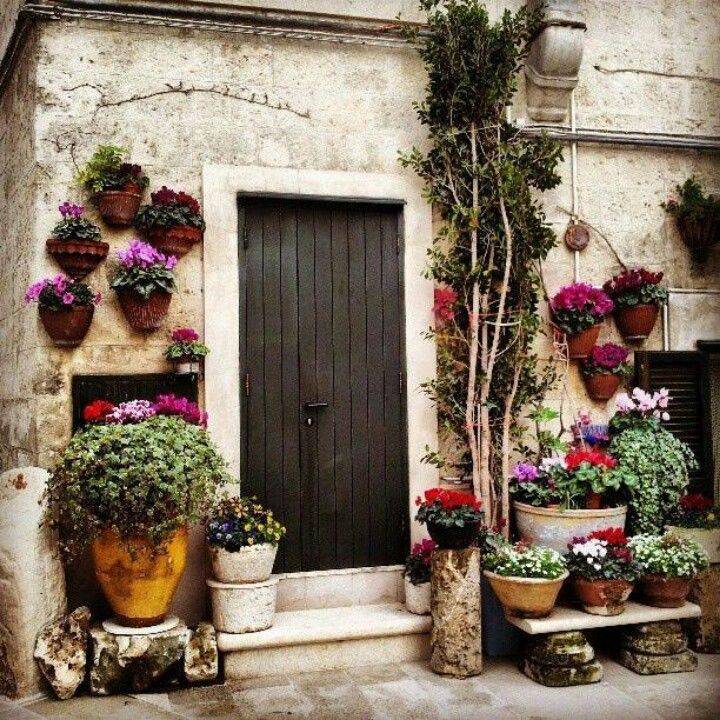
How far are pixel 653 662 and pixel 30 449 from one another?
4197mm

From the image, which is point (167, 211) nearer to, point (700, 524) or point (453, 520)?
point (453, 520)

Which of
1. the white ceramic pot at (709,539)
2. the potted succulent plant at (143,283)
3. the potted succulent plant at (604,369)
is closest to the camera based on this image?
the potted succulent plant at (143,283)

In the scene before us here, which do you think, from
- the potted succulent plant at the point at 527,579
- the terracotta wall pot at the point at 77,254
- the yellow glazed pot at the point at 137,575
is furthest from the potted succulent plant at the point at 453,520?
the terracotta wall pot at the point at 77,254

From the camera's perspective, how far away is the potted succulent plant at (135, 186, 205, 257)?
495 centimetres

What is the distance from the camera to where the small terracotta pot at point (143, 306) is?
4875 mm

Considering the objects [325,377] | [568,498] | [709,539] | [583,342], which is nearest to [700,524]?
[709,539]

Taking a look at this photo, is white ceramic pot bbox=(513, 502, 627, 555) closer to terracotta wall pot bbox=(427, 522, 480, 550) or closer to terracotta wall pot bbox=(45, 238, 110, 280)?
terracotta wall pot bbox=(427, 522, 480, 550)

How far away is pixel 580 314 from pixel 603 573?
199 centimetres

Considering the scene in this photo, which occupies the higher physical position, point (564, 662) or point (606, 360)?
point (606, 360)

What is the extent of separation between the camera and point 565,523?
16.4 feet

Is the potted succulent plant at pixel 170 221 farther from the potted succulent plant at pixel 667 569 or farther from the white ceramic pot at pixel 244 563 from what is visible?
the potted succulent plant at pixel 667 569

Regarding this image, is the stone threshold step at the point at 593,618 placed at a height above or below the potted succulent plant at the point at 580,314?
below

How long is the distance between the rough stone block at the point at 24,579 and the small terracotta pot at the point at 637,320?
4.34 metres

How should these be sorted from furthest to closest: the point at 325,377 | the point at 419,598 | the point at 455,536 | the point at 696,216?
the point at 696,216, the point at 325,377, the point at 419,598, the point at 455,536
